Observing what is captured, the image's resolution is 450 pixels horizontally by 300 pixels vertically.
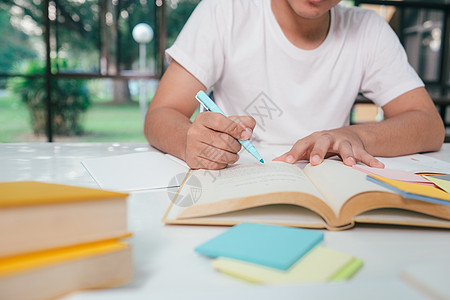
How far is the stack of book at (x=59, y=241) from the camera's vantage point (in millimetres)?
291

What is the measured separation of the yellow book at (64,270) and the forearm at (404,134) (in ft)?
2.57

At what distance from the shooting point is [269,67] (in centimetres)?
132

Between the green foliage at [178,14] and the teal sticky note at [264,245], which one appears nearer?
the teal sticky note at [264,245]

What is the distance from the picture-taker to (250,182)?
590 mm

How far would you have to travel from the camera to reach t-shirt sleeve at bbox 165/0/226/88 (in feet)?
3.97

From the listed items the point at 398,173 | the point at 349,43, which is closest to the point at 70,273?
the point at 398,173

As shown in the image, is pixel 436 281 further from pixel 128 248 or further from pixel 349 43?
pixel 349 43

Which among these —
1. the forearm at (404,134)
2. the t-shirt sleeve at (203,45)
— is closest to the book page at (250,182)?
the forearm at (404,134)

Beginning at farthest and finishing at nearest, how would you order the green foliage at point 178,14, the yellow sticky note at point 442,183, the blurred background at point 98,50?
1. the green foliage at point 178,14
2. the blurred background at point 98,50
3. the yellow sticky note at point 442,183

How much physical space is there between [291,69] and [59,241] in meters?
1.12

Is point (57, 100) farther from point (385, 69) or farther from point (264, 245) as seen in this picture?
point (264, 245)

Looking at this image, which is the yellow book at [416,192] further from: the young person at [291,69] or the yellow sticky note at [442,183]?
the young person at [291,69]

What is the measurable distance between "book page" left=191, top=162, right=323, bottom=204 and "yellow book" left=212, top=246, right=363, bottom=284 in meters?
0.14

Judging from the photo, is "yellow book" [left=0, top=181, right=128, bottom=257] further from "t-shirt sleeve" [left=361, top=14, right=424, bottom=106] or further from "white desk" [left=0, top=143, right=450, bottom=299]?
"t-shirt sleeve" [left=361, top=14, right=424, bottom=106]
